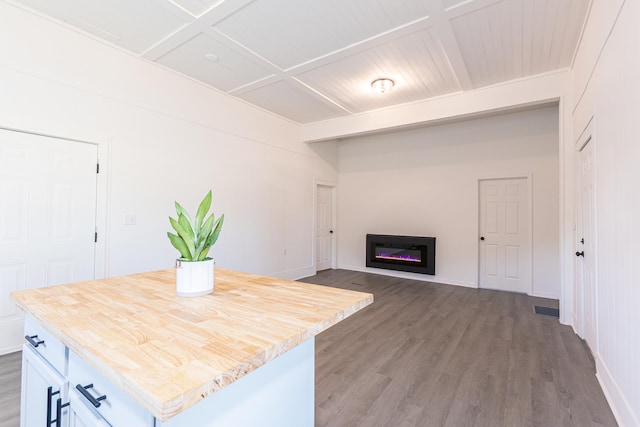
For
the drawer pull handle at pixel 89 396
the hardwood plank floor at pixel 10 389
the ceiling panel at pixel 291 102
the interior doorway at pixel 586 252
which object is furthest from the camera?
the ceiling panel at pixel 291 102

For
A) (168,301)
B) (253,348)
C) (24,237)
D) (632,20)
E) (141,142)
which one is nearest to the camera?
(253,348)

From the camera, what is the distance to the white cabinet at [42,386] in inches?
39.8

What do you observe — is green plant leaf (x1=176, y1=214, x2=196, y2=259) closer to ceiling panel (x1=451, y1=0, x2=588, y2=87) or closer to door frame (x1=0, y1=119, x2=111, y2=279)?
door frame (x1=0, y1=119, x2=111, y2=279)

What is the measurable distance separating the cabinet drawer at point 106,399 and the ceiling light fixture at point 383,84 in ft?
12.6

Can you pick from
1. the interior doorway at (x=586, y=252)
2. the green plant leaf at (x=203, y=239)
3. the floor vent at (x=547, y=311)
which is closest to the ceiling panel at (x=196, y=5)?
the green plant leaf at (x=203, y=239)

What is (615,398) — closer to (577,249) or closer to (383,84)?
(577,249)

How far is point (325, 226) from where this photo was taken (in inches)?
251

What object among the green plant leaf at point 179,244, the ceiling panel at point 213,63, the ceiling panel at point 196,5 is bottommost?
the green plant leaf at point 179,244

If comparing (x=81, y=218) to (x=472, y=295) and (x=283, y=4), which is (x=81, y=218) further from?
(x=472, y=295)

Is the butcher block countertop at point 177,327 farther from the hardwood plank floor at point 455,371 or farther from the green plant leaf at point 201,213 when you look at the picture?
the hardwood plank floor at point 455,371

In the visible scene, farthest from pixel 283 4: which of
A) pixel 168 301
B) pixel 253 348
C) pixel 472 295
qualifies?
pixel 472 295

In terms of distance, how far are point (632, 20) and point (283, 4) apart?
2291 millimetres

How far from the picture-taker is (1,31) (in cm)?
239

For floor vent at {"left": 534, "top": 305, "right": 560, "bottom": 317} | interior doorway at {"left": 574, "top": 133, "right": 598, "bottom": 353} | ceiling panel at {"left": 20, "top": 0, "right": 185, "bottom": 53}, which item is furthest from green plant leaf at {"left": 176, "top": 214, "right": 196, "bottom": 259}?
floor vent at {"left": 534, "top": 305, "right": 560, "bottom": 317}
